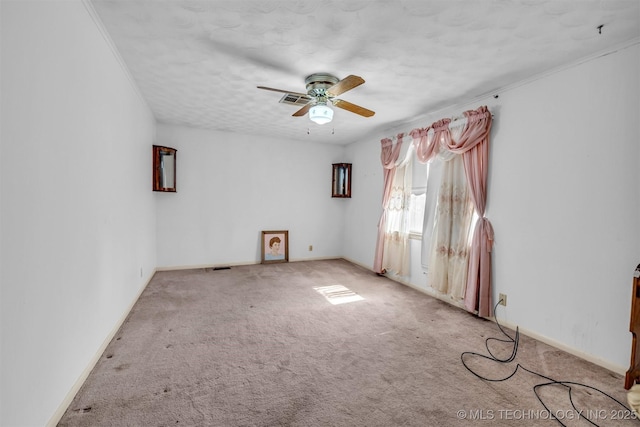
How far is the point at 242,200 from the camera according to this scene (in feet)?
17.4

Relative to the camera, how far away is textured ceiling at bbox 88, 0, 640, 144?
178 cm

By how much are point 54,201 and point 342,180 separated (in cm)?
469

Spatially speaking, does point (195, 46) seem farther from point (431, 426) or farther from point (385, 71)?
point (431, 426)

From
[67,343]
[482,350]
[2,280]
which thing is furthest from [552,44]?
[67,343]

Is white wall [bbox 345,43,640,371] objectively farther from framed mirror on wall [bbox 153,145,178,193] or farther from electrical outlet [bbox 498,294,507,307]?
framed mirror on wall [bbox 153,145,178,193]

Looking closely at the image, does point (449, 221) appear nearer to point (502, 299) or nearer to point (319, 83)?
point (502, 299)

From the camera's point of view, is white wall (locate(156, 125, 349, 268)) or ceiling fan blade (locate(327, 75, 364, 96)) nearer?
ceiling fan blade (locate(327, 75, 364, 96))

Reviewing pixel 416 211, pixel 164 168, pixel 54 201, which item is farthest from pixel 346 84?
pixel 164 168

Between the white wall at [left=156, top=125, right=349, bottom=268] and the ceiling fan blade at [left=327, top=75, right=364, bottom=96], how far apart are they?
303 centimetres

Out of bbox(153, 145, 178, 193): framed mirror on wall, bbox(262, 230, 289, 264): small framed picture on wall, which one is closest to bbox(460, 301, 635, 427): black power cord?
bbox(262, 230, 289, 264): small framed picture on wall

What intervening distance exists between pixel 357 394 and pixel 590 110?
2824 millimetres

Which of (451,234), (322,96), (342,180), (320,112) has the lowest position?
(451,234)

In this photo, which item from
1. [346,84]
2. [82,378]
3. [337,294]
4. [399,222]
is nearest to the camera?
Result: [82,378]

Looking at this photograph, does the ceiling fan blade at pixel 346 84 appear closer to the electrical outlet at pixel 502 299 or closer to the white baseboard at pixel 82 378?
the electrical outlet at pixel 502 299
